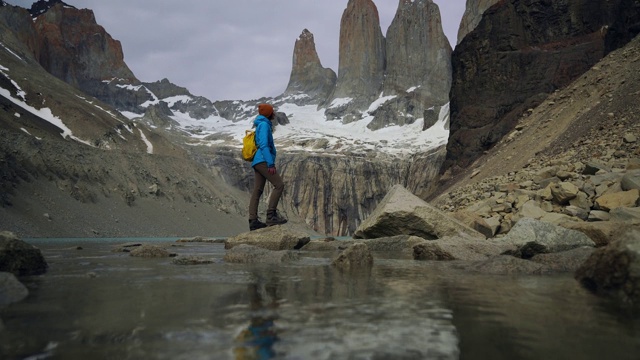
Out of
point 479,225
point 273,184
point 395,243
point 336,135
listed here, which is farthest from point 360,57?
point 273,184

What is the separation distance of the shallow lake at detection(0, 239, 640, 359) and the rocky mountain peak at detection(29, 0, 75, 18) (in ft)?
668

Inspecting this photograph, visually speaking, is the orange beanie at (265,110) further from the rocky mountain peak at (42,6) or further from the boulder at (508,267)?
the rocky mountain peak at (42,6)

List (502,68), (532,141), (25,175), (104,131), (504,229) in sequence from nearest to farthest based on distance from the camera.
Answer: (504,229) → (532,141) → (25,175) → (502,68) → (104,131)

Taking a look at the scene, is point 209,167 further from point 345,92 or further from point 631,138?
point 631,138

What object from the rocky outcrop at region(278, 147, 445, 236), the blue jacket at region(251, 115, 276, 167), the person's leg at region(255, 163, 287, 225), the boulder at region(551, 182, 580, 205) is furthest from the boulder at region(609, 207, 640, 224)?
the rocky outcrop at region(278, 147, 445, 236)

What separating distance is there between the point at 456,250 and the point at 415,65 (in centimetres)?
15760

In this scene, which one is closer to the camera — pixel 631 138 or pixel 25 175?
pixel 631 138

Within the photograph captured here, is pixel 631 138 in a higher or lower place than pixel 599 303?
higher

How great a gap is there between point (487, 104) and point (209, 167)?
3129 inches

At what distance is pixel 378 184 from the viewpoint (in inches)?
4594

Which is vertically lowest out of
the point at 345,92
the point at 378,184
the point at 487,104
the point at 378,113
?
the point at 378,184

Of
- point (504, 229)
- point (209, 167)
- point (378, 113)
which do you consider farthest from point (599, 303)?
point (378, 113)

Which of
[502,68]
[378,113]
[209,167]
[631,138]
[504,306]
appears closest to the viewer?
[504,306]

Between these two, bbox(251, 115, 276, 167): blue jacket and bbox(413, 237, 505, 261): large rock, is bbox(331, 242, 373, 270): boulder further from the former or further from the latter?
bbox(251, 115, 276, 167): blue jacket
